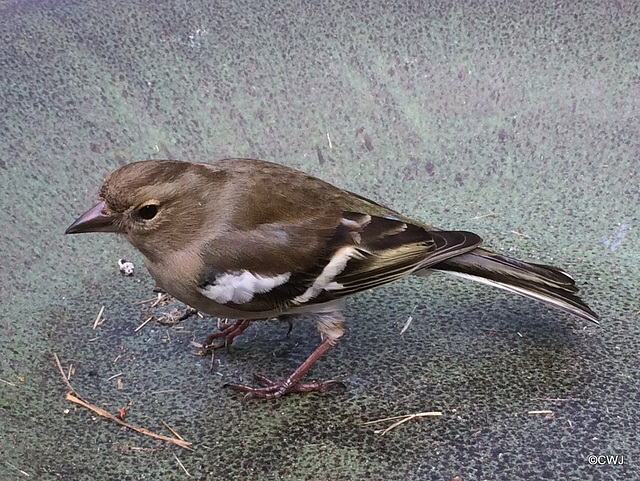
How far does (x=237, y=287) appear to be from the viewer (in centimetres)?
183

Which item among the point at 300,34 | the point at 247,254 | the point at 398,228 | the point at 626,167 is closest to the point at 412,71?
the point at 300,34

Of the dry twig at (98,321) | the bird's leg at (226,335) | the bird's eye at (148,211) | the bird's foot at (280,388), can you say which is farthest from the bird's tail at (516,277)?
the dry twig at (98,321)

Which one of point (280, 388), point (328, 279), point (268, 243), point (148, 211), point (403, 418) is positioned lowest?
point (403, 418)

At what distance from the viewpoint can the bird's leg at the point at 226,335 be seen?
2209mm

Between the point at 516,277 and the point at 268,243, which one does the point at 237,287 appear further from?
the point at 516,277

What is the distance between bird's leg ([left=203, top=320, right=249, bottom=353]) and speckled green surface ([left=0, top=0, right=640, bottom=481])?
2.3 inches

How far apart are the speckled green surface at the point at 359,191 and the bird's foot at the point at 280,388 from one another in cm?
3

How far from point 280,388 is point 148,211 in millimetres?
617

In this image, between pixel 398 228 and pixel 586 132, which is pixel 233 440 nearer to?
pixel 398 228

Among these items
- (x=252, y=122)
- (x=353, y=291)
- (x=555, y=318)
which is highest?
(x=252, y=122)

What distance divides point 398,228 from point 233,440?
70 cm

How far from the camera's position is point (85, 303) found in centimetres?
240

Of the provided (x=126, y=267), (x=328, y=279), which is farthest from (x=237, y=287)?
(x=126, y=267)

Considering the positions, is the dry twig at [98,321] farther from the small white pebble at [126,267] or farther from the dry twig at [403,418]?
the dry twig at [403,418]
